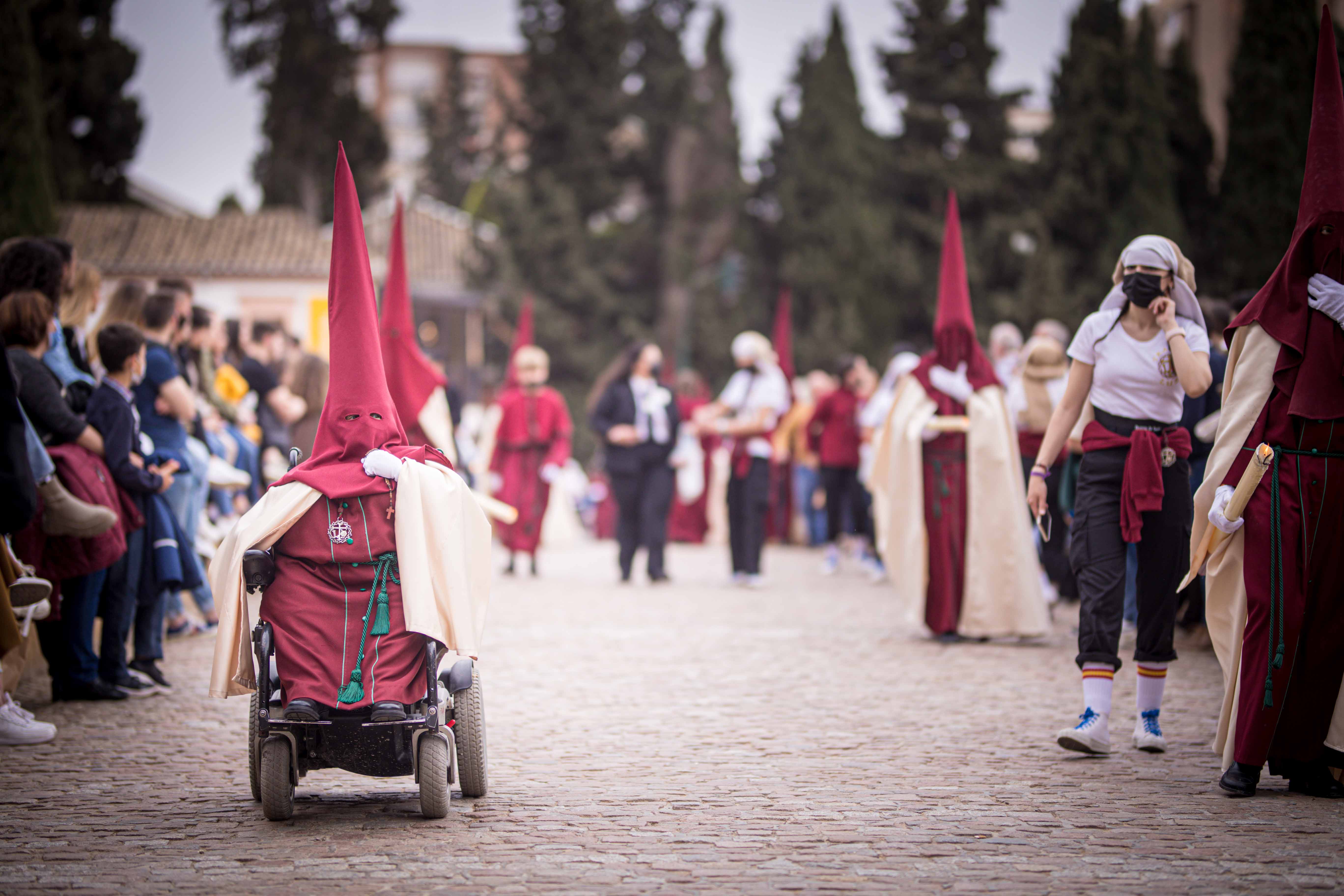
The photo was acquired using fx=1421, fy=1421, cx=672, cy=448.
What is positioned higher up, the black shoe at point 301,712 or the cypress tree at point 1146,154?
the cypress tree at point 1146,154

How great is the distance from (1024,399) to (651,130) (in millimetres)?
29082

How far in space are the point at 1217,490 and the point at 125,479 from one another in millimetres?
5297

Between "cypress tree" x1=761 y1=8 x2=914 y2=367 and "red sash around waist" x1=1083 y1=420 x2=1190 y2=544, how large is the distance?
24679mm

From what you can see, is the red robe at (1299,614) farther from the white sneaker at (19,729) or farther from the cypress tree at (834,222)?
the cypress tree at (834,222)

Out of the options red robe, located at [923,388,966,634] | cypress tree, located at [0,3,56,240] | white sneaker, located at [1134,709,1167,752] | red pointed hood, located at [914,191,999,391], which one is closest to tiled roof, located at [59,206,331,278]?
cypress tree, located at [0,3,56,240]

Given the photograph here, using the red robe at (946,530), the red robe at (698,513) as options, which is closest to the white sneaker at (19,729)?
the red robe at (946,530)

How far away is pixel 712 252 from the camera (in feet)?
124

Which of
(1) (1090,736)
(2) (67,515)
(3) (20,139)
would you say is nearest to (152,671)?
(2) (67,515)

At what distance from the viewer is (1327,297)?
18.0 feet

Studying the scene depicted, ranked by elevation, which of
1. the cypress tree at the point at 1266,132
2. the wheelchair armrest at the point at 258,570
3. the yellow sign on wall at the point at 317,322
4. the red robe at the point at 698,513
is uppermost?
the cypress tree at the point at 1266,132

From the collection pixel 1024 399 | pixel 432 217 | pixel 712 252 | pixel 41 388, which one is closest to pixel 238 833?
pixel 41 388

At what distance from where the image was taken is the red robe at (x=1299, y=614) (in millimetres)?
5332

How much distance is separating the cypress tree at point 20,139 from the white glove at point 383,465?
18944 millimetres

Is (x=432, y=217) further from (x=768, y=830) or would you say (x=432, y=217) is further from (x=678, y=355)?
(x=768, y=830)
